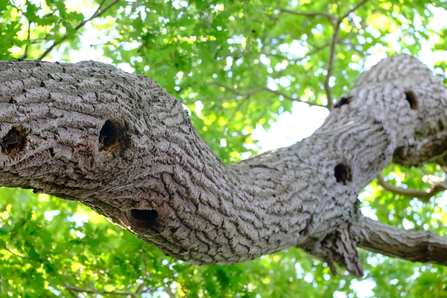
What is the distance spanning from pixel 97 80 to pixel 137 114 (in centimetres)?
20

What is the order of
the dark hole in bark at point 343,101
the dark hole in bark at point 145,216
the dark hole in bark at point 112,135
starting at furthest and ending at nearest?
1. the dark hole in bark at point 343,101
2. the dark hole in bark at point 145,216
3. the dark hole in bark at point 112,135

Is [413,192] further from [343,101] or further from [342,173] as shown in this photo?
[342,173]

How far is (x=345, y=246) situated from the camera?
2896 millimetres

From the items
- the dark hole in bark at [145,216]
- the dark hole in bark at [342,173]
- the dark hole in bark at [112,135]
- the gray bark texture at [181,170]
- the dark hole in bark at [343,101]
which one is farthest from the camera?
the dark hole in bark at [343,101]

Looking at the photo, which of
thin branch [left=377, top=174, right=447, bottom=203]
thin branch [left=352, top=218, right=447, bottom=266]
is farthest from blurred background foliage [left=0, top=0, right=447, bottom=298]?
thin branch [left=352, top=218, right=447, bottom=266]

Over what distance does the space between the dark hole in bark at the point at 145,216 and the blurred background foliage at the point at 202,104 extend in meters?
1.32

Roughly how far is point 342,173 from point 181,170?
1520 mm

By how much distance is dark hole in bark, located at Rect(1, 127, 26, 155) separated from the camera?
126 cm

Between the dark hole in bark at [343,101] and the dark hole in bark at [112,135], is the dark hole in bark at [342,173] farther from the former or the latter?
the dark hole in bark at [112,135]

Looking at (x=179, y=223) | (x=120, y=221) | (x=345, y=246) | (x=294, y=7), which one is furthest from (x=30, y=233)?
(x=294, y=7)

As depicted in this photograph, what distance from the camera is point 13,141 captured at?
1283 millimetres

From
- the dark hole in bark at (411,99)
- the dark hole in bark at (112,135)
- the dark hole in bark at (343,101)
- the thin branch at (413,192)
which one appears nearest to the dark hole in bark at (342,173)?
the dark hole in bark at (343,101)

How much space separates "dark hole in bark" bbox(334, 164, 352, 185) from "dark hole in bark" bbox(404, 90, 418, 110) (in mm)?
1461

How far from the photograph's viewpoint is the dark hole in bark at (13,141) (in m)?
1.26
